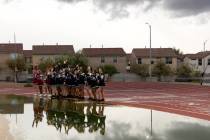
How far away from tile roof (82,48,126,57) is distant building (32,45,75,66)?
9.31 ft

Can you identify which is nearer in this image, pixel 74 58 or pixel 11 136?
pixel 11 136

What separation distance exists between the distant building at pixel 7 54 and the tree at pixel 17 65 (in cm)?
130

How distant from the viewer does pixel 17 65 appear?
267 feet

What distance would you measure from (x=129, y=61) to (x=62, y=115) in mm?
74619

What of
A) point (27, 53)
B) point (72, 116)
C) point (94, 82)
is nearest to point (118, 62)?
point (27, 53)

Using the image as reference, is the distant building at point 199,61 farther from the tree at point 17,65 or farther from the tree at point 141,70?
the tree at point 17,65

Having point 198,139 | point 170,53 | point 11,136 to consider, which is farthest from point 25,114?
point 170,53

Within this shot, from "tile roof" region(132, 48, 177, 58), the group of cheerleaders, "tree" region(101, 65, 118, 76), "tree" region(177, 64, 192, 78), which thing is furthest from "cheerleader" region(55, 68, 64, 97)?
"tile roof" region(132, 48, 177, 58)

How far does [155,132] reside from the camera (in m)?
15.3

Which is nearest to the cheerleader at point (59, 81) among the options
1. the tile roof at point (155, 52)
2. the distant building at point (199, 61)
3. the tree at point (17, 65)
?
the tree at point (17, 65)

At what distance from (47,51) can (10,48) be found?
6860mm

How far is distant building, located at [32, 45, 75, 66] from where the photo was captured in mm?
89938

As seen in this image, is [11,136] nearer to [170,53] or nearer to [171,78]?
[171,78]

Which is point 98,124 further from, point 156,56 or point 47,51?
point 156,56
